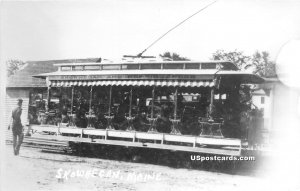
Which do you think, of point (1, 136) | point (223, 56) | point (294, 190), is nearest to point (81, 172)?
point (1, 136)

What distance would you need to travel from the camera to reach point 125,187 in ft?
27.4

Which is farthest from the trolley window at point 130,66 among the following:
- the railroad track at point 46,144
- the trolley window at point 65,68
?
the railroad track at point 46,144

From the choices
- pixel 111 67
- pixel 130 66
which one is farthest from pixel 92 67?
pixel 130 66

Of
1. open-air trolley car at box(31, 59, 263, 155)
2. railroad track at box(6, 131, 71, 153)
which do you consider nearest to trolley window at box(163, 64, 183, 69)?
open-air trolley car at box(31, 59, 263, 155)

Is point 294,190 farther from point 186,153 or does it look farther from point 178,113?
point 178,113

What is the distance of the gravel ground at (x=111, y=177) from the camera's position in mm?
8430

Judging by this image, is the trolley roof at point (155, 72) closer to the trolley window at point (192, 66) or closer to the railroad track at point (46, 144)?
the trolley window at point (192, 66)

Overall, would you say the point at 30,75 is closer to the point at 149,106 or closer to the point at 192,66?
the point at 149,106

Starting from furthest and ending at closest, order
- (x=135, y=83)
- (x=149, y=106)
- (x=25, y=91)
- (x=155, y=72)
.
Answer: (x=25, y=91)
(x=149, y=106)
(x=135, y=83)
(x=155, y=72)

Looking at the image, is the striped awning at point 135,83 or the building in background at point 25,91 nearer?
the striped awning at point 135,83

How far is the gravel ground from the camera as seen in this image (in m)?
8.43

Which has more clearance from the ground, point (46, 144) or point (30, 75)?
point (30, 75)

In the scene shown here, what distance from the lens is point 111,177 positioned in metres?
9.15

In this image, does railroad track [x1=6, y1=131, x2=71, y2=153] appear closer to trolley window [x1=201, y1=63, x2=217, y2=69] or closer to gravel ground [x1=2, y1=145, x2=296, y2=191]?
gravel ground [x1=2, y1=145, x2=296, y2=191]
